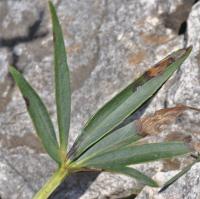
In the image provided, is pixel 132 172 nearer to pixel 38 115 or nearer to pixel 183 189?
pixel 183 189

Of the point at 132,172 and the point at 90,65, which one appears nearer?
the point at 132,172

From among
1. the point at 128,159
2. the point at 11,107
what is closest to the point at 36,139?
the point at 11,107

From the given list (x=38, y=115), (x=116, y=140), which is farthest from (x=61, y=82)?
(x=116, y=140)

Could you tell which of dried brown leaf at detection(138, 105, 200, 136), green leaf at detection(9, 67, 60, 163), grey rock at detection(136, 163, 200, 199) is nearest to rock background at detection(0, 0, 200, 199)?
grey rock at detection(136, 163, 200, 199)

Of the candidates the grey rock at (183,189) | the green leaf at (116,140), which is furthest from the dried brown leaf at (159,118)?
the grey rock at (183,189)

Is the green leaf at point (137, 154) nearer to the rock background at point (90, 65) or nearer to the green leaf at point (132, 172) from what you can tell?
the green leaf at point (132, 172)

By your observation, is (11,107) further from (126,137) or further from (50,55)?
(126,137)
